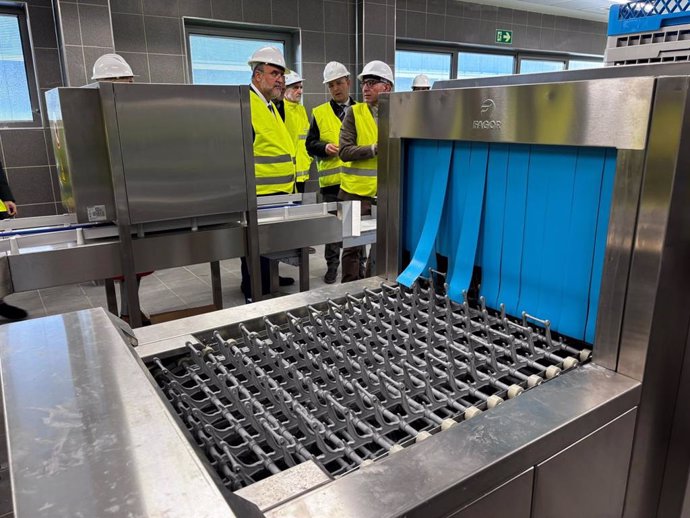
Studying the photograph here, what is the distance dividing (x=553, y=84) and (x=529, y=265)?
32cm

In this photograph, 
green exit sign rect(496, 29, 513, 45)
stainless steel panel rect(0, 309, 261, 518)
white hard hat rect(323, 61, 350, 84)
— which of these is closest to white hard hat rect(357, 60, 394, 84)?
white hard hat rect(323, 61, 350, 84)

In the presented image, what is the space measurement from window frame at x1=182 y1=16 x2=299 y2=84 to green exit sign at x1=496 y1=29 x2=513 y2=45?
301cm

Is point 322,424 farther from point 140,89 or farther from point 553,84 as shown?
point 140,89

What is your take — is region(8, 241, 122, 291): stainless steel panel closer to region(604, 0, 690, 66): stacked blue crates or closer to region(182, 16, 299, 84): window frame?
A: region(604, 0, 690, 66): stacked blue crates

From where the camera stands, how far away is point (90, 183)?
1.87m

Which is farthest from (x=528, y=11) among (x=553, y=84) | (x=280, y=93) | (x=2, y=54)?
(x=553, y=84)

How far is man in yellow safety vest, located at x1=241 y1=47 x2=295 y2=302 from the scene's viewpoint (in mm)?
3152

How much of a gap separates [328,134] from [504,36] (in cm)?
425

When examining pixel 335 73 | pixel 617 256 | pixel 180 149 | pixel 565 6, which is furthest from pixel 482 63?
pixel 617 256

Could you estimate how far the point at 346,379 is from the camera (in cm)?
76

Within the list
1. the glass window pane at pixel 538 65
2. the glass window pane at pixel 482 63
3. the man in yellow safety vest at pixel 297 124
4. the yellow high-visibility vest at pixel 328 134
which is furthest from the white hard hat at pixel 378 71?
the glass window pane at pixel 538 65

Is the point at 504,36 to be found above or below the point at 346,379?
above

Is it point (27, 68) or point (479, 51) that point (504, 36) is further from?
point (27, 68)

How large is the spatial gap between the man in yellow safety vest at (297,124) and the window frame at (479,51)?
200 centimetres
